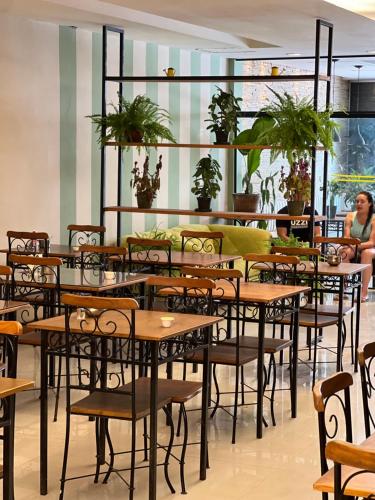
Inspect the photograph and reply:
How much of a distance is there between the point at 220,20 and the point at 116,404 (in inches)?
197

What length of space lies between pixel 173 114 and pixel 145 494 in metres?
7.34

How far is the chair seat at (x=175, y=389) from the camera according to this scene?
4.87m

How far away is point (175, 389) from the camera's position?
5.01m

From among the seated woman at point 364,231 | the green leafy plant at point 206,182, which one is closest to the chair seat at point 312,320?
the green leafy plant at point 206,182

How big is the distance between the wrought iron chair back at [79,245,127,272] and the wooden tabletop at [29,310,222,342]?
7.72ft

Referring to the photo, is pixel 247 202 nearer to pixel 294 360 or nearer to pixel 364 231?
pixel 364 231

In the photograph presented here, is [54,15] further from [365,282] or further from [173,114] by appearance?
[365,282]

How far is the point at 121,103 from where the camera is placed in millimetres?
9766

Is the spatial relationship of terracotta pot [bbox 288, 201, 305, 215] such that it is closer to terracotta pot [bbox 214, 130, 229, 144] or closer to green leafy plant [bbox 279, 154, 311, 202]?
green leafy plant [bbox 279, 154, 311, 202]

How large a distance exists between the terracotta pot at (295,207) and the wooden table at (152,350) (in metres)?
3.88

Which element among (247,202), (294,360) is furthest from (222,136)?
(294,360)

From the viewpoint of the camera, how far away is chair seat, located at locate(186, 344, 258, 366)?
5779 millimetres

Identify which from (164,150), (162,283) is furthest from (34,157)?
(162,283)

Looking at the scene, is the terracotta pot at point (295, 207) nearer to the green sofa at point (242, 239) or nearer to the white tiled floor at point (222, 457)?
the green sofa at point (242, 239)
